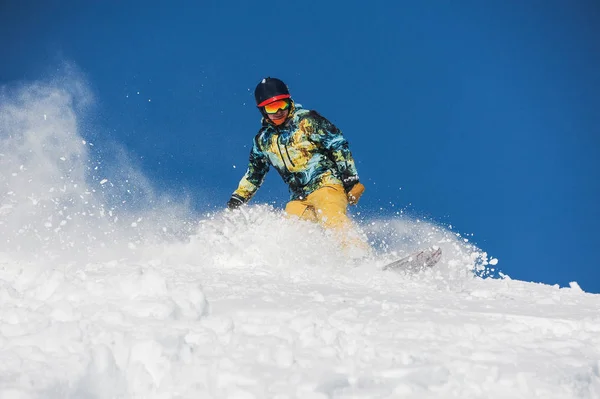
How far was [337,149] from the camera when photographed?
596 cm

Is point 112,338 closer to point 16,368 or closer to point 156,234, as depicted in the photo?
point 16,368

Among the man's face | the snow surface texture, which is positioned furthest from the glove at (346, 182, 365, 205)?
the snow surface texture

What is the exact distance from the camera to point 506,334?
2.34m

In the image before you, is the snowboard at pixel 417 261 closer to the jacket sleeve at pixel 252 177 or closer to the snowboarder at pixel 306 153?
the snowboarder at pixel 306 153

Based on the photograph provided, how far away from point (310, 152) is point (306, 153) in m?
0.04

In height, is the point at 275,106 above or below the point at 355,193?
above

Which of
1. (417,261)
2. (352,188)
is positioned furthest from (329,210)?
(417,261)

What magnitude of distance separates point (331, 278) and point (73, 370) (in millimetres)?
2483

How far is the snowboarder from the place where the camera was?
5836 millimetres

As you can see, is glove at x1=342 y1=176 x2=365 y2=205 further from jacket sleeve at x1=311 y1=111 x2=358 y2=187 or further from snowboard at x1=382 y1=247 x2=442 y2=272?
snowboard at x1=382 y1=247 x2=442 y2=272

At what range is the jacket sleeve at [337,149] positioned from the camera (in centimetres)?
593

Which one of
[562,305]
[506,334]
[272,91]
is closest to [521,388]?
[506,334]

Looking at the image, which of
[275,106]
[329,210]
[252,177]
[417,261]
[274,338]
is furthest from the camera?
[252,177]

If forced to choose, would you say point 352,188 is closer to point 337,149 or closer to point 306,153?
point 337,149
